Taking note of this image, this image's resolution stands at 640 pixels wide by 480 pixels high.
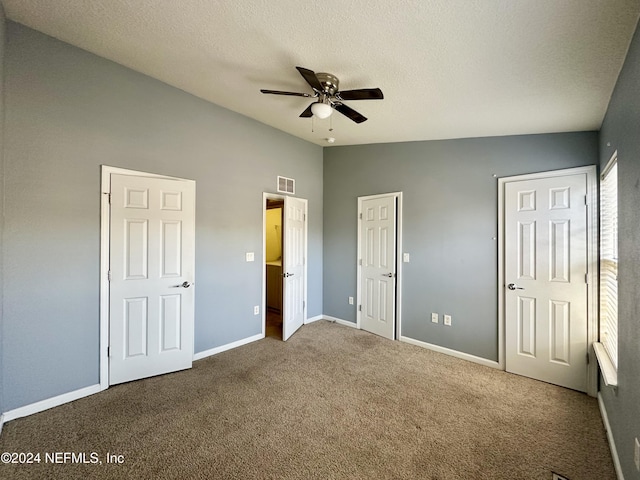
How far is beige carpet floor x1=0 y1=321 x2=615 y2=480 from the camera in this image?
70.6 inches

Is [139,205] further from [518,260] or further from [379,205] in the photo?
[518,260]

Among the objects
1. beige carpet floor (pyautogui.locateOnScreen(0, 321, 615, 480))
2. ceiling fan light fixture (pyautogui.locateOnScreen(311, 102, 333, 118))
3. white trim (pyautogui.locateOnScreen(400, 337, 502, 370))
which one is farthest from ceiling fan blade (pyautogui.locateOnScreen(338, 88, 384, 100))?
white trim (pyautogui.locateOnScreen(400, 337, 502, 370))

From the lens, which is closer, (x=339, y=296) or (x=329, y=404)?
(x=329, y=404)

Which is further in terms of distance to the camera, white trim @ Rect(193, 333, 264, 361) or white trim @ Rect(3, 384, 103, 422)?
white trim @ Rect(193, 333, 264, 361)

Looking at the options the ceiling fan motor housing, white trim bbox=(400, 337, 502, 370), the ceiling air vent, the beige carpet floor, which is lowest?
the beige carpet floor

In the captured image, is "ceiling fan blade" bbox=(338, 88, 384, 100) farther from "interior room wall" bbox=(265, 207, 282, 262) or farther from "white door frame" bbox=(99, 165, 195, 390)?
"interior room wall" bbox=(265, 207, 282, 262)

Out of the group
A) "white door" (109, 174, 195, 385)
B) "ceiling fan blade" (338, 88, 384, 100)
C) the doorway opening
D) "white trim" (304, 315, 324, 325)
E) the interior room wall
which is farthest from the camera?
the interior room wall

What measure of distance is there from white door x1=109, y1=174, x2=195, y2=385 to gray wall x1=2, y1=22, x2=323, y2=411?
0.16 m

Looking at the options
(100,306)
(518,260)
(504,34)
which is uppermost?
(504,34)

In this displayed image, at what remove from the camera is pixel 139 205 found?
2.78m

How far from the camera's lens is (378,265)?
14.0 feet

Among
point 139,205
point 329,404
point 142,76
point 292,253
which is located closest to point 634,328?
point 329,404

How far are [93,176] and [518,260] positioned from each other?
171 inches

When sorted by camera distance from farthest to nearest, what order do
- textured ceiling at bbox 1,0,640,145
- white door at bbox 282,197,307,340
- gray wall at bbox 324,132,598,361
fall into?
white door at bbox 282,197,307,340 → gray wall at bbox 324,132,598,361 → textured ceiling at bbox 1,0,640,145
